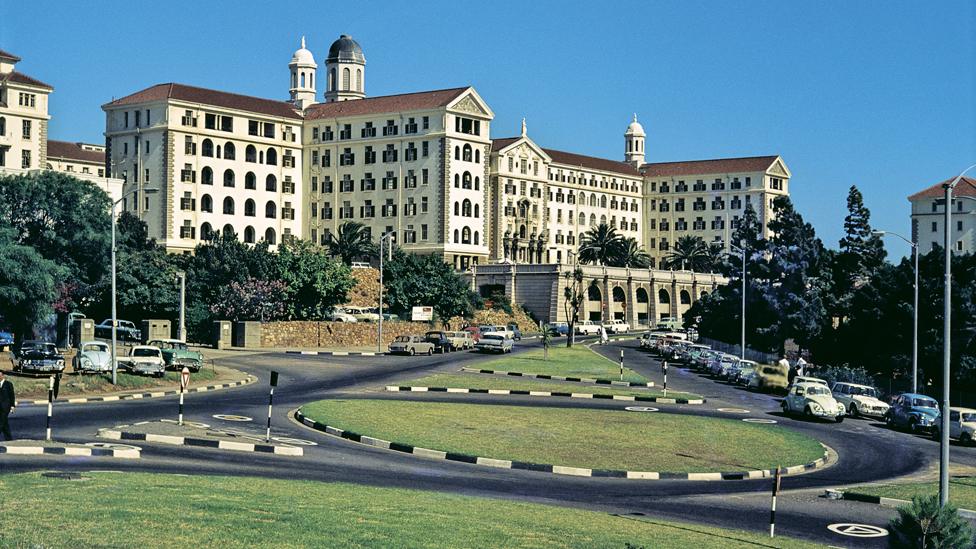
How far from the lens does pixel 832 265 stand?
346 ft

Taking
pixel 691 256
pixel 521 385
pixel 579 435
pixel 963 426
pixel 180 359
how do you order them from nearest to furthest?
pixel 579 435
pixel 963 426
pixel 180 359
pixel 521 385
pixel 691 256

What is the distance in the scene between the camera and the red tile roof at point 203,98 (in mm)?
136125

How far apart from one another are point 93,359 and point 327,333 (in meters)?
37.6

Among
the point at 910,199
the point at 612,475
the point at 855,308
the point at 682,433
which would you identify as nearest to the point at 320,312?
the point at 855,308

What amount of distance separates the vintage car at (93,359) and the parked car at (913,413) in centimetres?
2981

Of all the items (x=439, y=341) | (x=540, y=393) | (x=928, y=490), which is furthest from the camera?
(x=439, y=341)

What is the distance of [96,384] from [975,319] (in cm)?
4609

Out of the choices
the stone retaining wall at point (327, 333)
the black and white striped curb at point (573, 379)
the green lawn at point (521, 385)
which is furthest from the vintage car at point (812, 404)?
the stone retaining wall at point (327, 333)

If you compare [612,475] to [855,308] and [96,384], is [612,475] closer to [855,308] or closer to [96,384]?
[96,384]

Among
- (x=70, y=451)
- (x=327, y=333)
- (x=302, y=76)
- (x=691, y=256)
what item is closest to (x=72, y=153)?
(x=302, y=76)

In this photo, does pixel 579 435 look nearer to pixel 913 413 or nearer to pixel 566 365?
pixel 913 413

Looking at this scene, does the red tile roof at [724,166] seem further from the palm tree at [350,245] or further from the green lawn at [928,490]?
the green lawn at [928,490]

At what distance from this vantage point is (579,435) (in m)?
37.0

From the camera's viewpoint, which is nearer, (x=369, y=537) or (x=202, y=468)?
(x=369, y=537)
